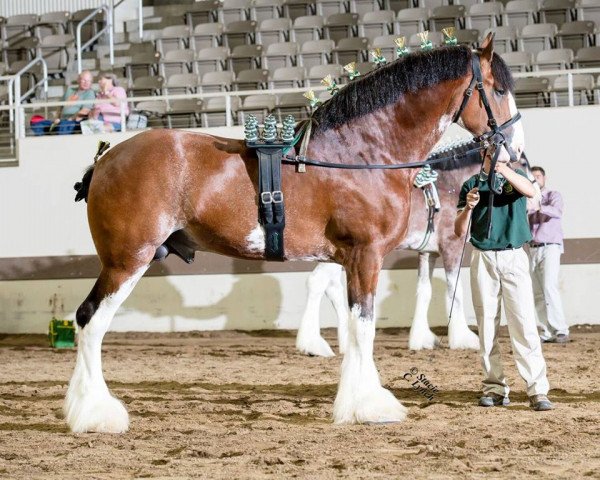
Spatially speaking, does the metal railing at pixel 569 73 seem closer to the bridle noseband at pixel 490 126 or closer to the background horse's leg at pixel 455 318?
the background horse's leg at pixel 455 318

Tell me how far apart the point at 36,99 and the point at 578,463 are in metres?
12.5

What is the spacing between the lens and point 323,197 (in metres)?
6.24

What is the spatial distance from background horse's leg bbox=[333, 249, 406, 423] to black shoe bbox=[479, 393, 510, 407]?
0.81 m

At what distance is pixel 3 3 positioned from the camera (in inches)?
738

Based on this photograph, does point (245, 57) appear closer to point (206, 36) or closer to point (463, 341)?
point (206, 36)

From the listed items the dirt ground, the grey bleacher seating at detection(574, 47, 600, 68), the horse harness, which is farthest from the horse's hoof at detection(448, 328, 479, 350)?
the grey bleacher seating at detection(574, 47, 600, 68)

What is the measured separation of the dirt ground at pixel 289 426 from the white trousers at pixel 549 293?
3.35 feet

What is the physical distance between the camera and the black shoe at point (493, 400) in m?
6.71

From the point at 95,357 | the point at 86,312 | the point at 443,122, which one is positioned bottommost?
the point at 95,357

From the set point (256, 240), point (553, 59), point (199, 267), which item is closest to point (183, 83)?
point (199, 267)

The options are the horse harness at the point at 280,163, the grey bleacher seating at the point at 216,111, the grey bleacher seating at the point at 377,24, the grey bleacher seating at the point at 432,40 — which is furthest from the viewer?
the grey bleacher seating at the point at 377,24

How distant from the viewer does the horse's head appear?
245 inches

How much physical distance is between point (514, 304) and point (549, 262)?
193 inches

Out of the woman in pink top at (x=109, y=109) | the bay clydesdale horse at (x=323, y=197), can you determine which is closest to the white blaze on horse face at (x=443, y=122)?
the bay clydesdale horse at (x=323, y=197)
